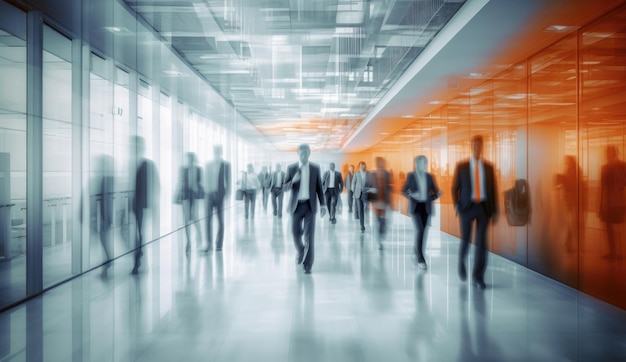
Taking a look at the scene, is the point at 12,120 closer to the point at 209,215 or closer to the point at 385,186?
the point at 209,215

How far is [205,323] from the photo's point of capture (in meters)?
4.14

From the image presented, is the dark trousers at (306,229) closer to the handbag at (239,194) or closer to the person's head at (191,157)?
the person's head at (191,157)

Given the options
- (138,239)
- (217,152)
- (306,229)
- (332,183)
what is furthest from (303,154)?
(332,183)

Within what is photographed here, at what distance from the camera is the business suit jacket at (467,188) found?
18.5ft

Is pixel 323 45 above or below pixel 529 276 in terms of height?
above

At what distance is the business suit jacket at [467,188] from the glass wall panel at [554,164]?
1.01m

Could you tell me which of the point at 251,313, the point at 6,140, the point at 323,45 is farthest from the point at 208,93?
the point at 251,313

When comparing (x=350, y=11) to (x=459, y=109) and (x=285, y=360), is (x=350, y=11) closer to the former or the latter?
(x=459, y=109)

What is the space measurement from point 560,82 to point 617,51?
1.08 m

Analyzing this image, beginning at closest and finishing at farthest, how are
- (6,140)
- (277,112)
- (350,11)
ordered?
(6,140)
(350,11)
(277,112)

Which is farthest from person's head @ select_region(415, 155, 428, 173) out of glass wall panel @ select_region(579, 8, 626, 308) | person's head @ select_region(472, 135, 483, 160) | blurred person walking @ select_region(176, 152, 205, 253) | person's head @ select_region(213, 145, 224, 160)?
blurred person walking @ select_region(176, 152, 205, 253)

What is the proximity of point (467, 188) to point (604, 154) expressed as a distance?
5.61 feet

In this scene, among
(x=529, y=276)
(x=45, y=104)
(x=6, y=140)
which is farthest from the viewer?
(x=529, y=276)

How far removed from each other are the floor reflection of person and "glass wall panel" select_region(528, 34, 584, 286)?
46 cm
